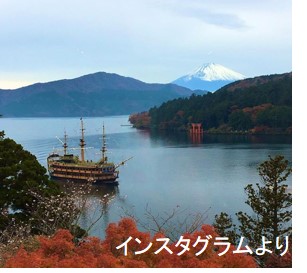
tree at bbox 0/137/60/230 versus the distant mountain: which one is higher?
the distant mountain

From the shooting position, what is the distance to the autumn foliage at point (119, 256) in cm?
219

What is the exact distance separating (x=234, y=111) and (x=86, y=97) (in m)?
7.84

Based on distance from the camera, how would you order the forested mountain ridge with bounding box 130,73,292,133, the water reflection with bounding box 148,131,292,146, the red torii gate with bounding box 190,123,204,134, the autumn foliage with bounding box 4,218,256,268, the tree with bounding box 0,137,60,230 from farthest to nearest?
1. the red torii gate with bounding box 190,123,204,134
2. the forested mountain ridge with bounding box 130,73,292,133
3. the water reflection with bounding box 148,131,292,146
4. the tree with bounding box 0,137,60,230
5. the autumn foliage with bounding box 4,218,256,268

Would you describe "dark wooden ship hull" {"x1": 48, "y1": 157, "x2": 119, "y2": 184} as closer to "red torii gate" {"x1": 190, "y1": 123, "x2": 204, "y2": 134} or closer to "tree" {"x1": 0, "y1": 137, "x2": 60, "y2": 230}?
"tree" {"x1": 0, "y1": 137, "x2": 60, "y2": 230}

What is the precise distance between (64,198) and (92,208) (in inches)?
155

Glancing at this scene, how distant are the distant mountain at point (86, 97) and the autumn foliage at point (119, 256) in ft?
35.9

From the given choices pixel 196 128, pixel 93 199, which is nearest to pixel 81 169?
pixel 93 199

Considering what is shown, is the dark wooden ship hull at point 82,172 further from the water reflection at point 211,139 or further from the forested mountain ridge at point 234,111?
the forested mountain ridge at point 234,111

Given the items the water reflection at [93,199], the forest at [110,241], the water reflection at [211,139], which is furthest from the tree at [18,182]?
the water reflection at [211,139]

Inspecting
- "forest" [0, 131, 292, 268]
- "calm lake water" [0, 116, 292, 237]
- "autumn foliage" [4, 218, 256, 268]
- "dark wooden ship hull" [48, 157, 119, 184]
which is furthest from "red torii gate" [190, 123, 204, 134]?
"autumn foliage" [4, 218, 256, 268]

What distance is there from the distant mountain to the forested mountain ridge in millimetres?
3370

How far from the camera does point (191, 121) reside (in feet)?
73.3

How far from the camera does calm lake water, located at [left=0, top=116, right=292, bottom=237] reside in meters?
8.85

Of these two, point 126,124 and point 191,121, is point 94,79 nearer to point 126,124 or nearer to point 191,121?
point 191,121
